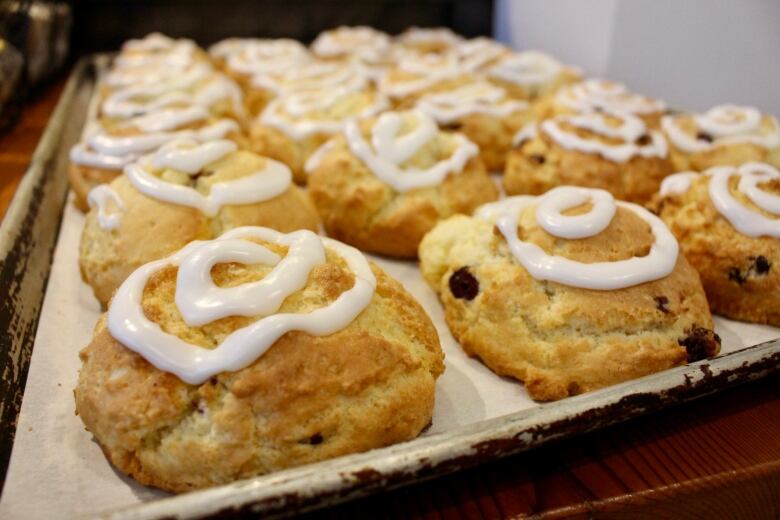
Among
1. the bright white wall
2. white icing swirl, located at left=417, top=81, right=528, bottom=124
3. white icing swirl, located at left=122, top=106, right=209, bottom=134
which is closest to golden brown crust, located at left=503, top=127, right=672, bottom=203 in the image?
white icing swirl, located at left=417, top=81, right=528, bottom=124

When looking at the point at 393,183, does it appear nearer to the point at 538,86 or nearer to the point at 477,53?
the point at 538,86

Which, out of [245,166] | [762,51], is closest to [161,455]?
[245,166]

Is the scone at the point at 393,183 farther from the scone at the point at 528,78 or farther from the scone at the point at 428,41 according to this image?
the scone at the point at 428,41

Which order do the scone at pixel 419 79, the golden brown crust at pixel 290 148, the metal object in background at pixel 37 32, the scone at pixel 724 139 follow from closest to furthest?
the scone at pixel 724 139
the golden brown crust at pixel 290 148
the metal object in background at pixel 37 32
the scone at pixel 419 79

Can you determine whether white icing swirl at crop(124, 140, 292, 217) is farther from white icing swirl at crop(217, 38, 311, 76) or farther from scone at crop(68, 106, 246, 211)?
white icing swirl at crop(217, 38, 311, 76)

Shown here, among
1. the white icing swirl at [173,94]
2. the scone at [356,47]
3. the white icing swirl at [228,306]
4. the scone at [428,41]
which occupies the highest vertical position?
the white icing swirl at [228,306]

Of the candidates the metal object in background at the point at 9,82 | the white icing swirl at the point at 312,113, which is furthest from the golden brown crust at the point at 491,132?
the metal object in background at the point at 9,82

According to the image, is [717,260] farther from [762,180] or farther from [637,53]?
[637,53]

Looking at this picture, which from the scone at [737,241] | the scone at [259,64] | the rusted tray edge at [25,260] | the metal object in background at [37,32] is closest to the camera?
the rusted tray edge at [25,260]
